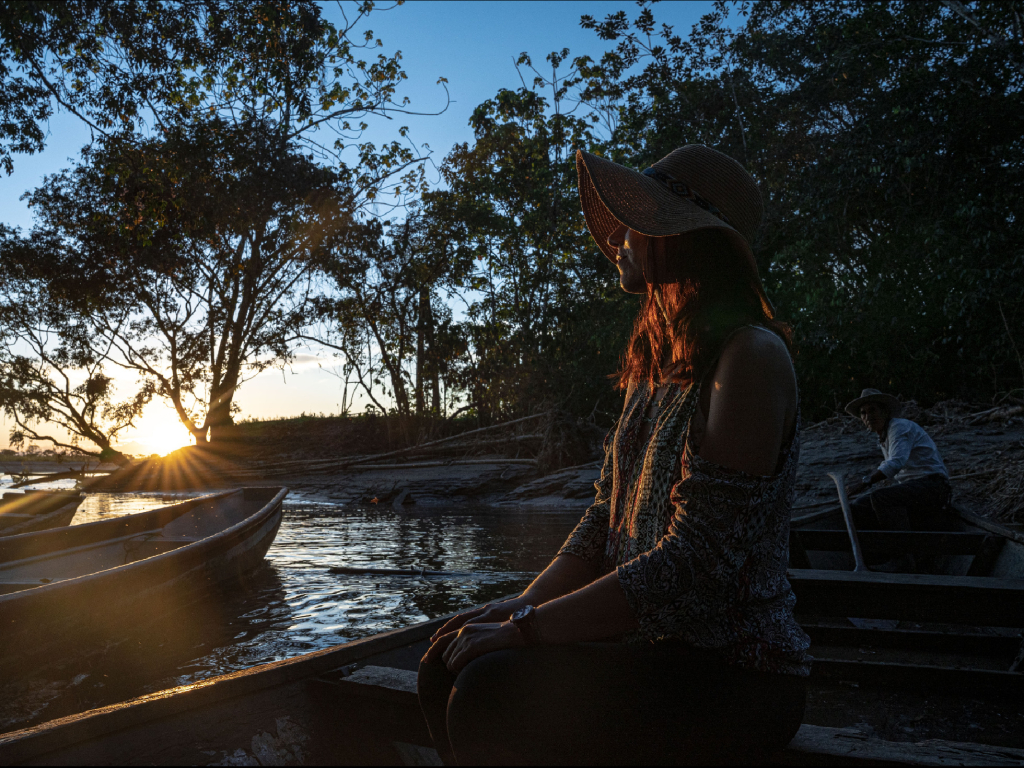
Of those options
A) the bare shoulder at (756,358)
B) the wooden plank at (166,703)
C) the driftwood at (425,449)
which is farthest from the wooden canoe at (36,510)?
the driftwood at (425,449)

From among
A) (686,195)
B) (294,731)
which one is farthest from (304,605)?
(686,195)

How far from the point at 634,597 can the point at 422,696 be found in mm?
558

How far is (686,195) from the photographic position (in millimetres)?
1604

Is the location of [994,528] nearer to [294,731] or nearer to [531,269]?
[294,731]

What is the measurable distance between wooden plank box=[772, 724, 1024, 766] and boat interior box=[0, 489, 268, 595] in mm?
4258

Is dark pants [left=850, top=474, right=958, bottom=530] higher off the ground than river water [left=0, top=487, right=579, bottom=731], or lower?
higher

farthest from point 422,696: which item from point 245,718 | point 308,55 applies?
point 308,55

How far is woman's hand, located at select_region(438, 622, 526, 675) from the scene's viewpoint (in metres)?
1.39

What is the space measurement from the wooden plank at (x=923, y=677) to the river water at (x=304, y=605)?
228cm

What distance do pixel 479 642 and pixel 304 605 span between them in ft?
16.2

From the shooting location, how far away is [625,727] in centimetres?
134

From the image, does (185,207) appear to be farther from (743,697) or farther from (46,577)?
(743,697)

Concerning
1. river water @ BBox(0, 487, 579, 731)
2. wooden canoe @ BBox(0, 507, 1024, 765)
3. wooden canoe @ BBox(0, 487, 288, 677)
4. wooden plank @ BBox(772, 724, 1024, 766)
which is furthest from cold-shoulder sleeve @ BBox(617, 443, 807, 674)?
wooden canoe @ BBox(0, 487, 288, 677)

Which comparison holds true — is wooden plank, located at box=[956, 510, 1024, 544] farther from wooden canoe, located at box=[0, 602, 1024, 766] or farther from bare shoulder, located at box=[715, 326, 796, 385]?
bare shoulder, located at box=[715, 326, 796, 385]
